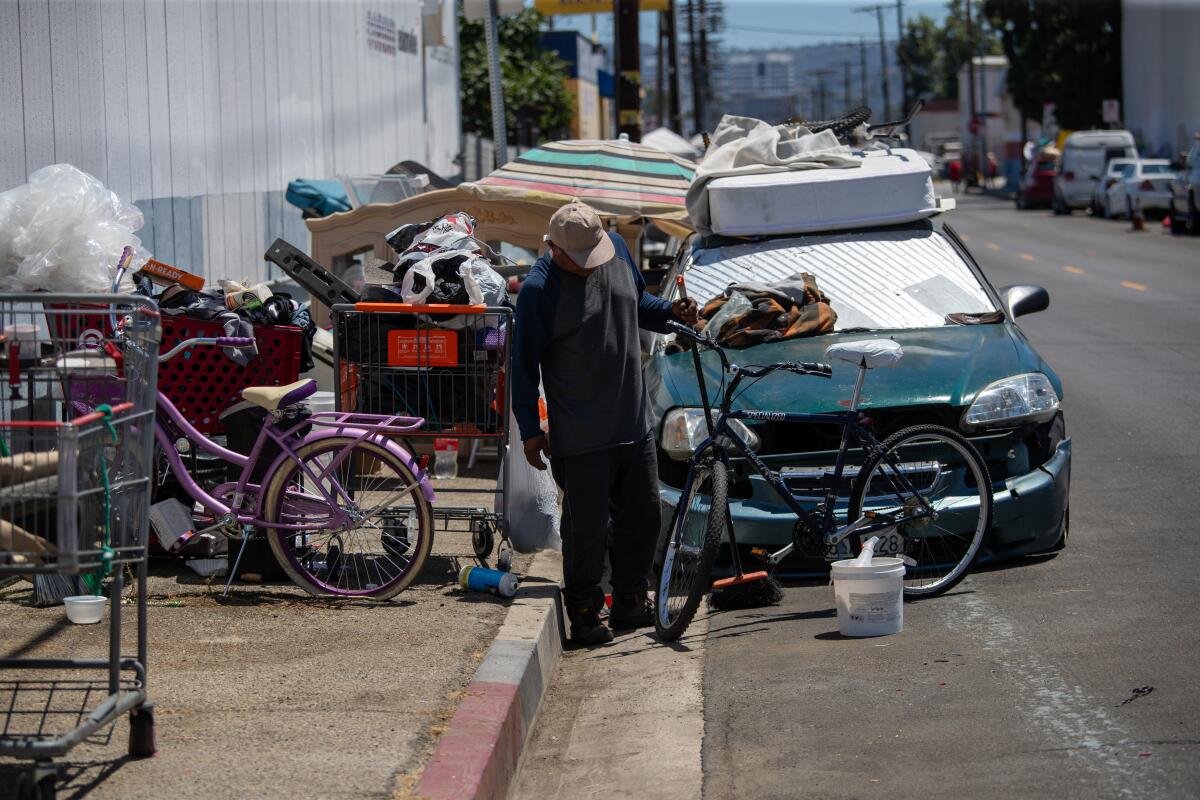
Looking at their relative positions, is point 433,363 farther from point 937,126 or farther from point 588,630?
point 937,126

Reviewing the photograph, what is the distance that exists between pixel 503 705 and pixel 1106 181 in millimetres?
41711

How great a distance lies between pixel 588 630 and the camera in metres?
6.63

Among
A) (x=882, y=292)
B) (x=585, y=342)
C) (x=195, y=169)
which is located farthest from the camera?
(x=195, y=169)

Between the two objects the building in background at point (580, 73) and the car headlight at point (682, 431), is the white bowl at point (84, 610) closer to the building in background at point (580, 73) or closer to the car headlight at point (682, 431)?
the car headlight at point (682, 431)

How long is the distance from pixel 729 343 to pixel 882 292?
1.12 meters

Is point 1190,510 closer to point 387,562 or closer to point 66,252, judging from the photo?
point 387,562

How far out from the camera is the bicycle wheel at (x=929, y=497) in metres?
6.70

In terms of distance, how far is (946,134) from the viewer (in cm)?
13538

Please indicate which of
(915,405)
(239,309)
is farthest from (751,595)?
(239,309)

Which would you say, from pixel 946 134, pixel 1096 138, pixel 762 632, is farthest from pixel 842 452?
pixel 946 134

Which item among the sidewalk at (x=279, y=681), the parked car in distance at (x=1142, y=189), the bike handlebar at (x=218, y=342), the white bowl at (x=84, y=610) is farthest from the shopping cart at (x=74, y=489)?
the parked car in distance at (x=1142, y=189)

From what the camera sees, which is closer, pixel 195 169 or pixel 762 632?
pixel 762 632

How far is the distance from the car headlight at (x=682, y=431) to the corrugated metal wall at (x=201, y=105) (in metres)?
3.92

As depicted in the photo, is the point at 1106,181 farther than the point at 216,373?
Yes
